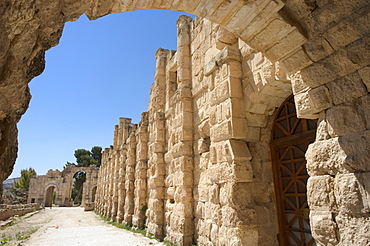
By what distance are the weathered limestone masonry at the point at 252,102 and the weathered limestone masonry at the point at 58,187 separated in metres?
32.2

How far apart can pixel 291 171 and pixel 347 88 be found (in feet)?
8.05

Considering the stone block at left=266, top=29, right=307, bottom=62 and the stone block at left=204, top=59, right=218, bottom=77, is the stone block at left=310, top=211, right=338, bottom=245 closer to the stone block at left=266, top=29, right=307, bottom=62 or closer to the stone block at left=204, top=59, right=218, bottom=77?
the stone block at left=266, top=29, right=307, bottom=62

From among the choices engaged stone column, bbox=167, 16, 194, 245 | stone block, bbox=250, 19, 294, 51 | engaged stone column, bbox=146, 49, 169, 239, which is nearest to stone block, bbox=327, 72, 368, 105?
stone block, bbox=250, 19, 294, 51

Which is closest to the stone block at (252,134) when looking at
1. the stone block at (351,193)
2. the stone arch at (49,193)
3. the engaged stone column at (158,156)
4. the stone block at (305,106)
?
the stone block at (305,106)

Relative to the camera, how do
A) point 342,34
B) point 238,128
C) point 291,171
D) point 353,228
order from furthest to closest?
point 238,128, point 291,171, point 342,34, point 353,228

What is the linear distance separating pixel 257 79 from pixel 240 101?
57 centimetres

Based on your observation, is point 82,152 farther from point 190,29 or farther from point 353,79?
point 353,79

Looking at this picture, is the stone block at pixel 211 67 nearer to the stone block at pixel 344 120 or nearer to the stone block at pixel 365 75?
the stone block at pixel 344 120

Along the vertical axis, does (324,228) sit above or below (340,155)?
below

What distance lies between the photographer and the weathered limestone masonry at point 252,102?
5.48 feet

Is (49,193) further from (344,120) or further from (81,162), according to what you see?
(344,120)

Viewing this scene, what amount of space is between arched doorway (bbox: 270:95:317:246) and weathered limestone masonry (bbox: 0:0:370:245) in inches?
2.8

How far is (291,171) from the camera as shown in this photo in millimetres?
4730

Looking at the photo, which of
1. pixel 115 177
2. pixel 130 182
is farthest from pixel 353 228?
pixel 115 177
